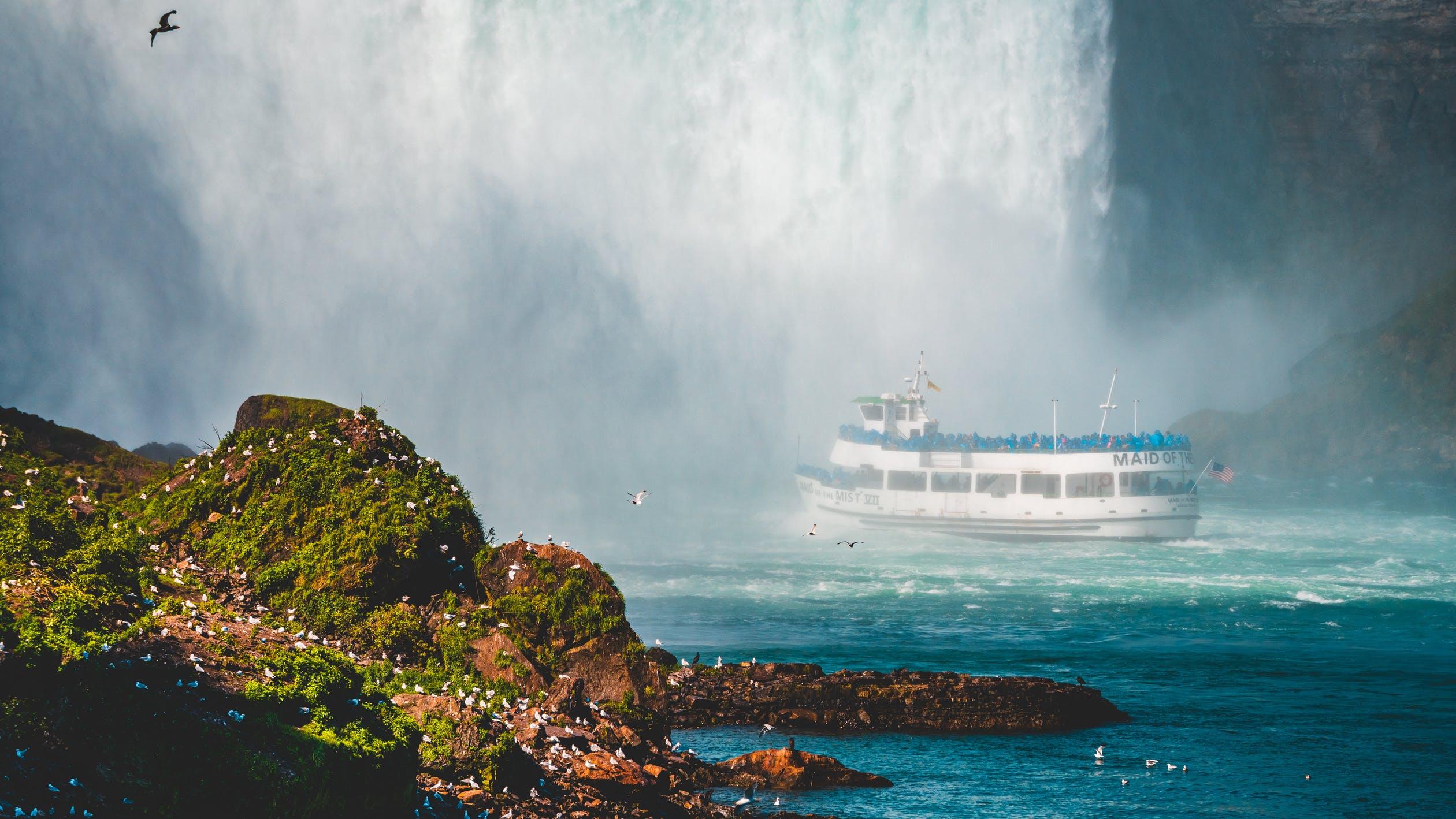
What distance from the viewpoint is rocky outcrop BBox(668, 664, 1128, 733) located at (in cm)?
2095

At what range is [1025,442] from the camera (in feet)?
192

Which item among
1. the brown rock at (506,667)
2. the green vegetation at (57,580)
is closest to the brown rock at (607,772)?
the brown rock at (506,667)

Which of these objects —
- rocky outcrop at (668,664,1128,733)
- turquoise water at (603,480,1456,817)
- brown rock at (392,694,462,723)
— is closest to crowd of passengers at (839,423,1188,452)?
turquoise water at (603,480,1456,817)

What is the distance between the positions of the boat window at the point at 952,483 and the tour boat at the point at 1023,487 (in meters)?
0.07

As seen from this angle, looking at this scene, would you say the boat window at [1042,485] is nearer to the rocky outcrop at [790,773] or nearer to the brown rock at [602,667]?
the rocky outcrop at [790,773]

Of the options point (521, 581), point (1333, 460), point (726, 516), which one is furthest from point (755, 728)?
point (1333, 460)

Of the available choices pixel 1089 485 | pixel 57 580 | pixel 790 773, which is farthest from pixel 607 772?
pixel 1089 485

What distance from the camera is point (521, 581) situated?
685 inches

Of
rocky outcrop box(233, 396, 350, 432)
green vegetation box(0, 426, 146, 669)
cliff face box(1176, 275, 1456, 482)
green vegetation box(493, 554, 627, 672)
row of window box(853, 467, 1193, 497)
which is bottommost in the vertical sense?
green vegetation box(493, 554, 627, 672)

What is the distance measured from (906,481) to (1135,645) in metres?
30.5

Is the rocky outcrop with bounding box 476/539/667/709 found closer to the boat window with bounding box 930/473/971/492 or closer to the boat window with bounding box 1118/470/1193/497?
the boat window with bounding box 930/473/971/492

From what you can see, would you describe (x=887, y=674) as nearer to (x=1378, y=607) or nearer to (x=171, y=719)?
(x=171, y=719)

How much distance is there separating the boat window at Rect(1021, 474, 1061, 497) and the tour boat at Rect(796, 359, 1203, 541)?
0.15 ft

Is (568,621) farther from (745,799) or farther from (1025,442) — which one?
(1025,442)
